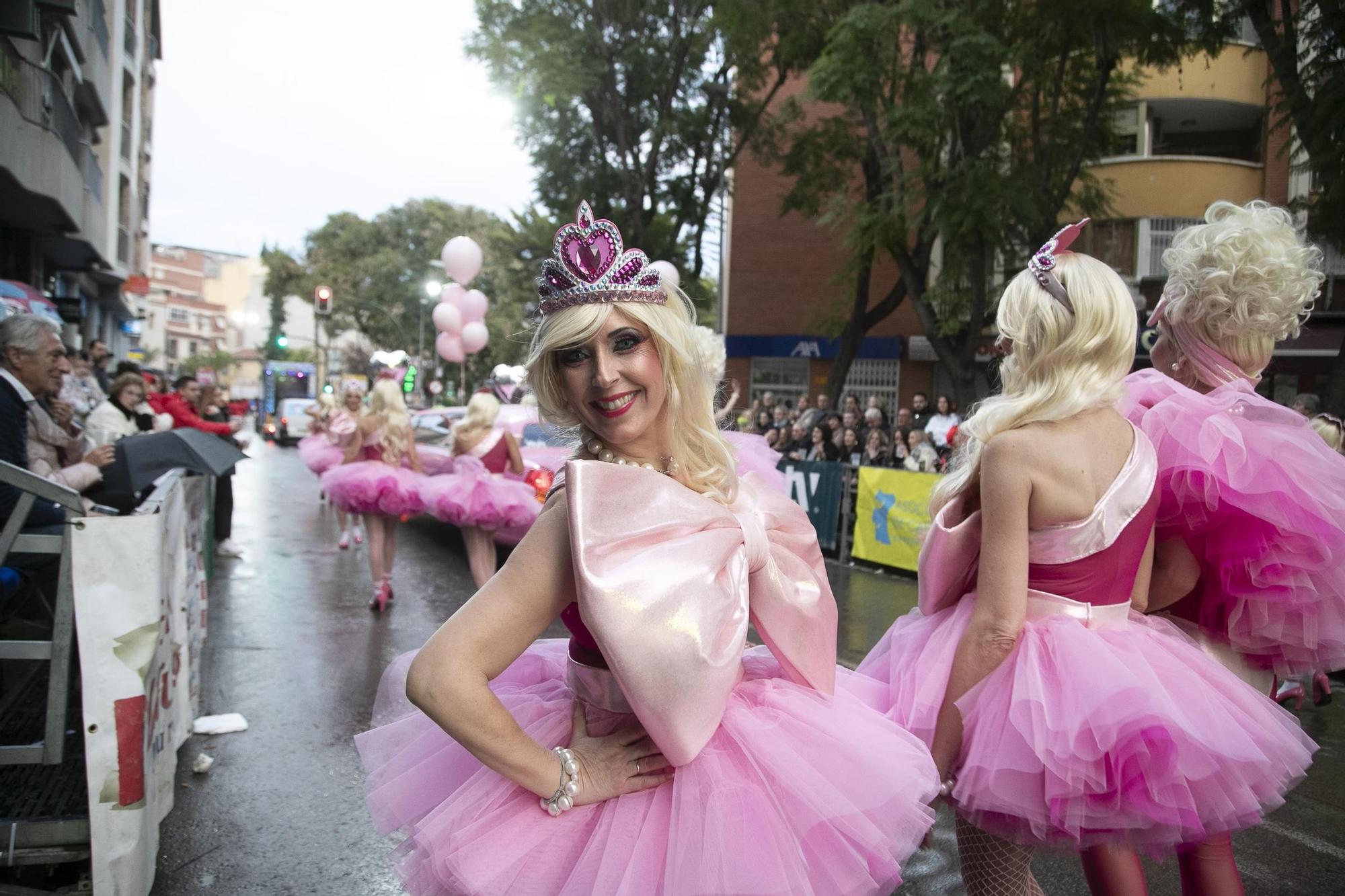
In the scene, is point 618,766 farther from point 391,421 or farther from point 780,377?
point 780,377

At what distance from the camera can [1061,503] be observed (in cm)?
229

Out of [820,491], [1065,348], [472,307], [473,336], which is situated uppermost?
[472,307]

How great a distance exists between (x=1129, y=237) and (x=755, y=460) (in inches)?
847

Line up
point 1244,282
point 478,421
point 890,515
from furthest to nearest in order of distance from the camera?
point 890,515, point 478,421, point 1244,282

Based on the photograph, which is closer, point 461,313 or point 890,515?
point 890,515

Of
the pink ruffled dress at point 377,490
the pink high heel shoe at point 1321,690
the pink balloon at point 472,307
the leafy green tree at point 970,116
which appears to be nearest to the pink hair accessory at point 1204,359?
the pink high heel shoe at point 1321,690

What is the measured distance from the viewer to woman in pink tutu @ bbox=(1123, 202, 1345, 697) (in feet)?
8.13

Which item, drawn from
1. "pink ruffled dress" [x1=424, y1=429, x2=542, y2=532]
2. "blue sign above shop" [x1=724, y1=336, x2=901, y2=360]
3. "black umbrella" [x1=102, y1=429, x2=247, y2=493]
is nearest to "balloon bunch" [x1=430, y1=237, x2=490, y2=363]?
"blue sign above shop" [x1=724, y1=336, x2=901, y2=360]

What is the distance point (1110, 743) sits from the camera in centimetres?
205

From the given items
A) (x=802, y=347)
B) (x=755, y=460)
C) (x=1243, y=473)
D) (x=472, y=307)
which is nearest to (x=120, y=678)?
(x=755, y=460)

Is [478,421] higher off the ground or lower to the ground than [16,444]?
higher

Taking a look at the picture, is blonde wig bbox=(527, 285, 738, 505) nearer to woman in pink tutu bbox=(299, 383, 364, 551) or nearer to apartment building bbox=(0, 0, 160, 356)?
woman in pink tutu bbox=(299, 383, 364, 551)

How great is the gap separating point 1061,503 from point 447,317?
20436 mm

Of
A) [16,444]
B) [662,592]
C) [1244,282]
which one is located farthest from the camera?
[16,444]
